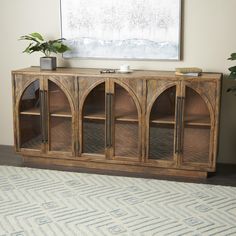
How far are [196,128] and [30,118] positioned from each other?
1.35m

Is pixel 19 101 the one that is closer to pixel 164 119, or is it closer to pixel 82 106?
pixel 82 106

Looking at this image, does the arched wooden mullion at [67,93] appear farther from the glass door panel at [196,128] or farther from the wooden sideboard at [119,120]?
the glass door panel at [196,128]

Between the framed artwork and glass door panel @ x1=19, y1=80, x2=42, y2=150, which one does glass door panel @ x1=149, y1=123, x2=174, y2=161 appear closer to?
the framed artwork

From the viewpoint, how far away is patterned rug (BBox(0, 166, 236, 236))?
2.39 m

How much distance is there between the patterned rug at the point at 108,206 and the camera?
2.39 m

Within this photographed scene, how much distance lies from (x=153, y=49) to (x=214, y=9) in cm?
56

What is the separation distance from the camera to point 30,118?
135 inches

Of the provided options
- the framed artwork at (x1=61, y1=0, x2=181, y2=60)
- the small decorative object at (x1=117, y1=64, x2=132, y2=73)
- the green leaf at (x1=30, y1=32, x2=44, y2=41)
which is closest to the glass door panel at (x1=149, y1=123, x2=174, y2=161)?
the small decorative object at (x1=117, y1=64, x2=132, y2=73)

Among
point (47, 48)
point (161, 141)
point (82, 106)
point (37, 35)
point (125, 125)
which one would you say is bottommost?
point (161, 141)

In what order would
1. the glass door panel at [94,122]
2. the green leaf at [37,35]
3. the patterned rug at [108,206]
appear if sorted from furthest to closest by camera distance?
the green leaf at [37,35]
the glass door panel at [94,122]
the patterned rug at [108,206]

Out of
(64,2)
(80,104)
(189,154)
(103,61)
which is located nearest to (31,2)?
(64,2)

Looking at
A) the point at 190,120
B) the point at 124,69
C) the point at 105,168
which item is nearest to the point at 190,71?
the point at 190,120

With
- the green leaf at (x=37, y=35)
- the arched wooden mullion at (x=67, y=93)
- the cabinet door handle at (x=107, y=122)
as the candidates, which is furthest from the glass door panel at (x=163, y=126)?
the green leaf at (x=37, y=35)

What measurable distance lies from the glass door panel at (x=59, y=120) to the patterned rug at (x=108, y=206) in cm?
26
